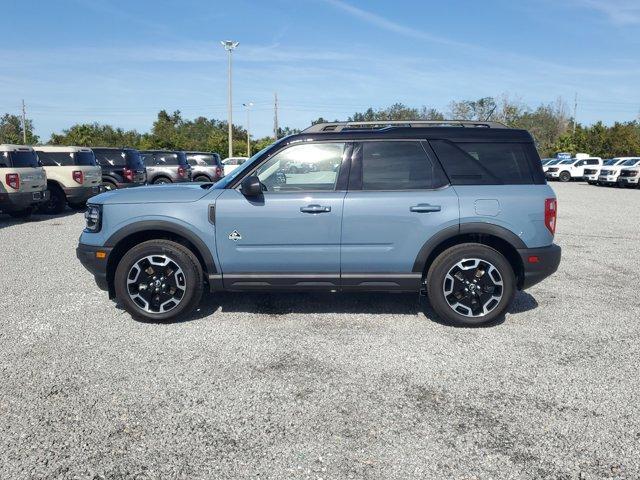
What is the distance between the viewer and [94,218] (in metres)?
A: 4.81

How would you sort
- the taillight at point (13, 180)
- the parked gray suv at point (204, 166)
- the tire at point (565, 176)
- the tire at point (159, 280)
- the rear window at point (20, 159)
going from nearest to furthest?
the tire at point (159, 280)
the taillight at point (13, 180)
the rear window at point (20, 159)
the parked gray suv at point (204, 166)
the tire at point (565, 176)

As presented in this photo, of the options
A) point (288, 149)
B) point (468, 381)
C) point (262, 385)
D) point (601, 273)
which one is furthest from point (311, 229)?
point (601, 273)

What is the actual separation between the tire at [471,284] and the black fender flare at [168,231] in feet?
6.73

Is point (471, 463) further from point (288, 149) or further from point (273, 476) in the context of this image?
point (288, 149)

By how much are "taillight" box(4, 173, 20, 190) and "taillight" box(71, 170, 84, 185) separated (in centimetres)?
224

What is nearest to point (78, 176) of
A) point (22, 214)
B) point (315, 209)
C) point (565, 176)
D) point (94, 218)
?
point (22, 214)

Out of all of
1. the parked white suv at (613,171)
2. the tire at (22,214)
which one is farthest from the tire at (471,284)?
the parked white suv at (613,171)

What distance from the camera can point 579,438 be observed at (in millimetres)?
2930

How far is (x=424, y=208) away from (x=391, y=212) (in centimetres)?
30

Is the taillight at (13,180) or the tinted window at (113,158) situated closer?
the taillight at (13,180)

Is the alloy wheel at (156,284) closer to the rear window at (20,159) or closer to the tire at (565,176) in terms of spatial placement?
the rear window at (20,159)

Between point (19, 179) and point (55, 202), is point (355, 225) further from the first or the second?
point (55, 202)

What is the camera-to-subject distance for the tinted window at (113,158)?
619 inches

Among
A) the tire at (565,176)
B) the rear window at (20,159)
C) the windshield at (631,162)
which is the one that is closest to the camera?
the rear window at (20,159)
